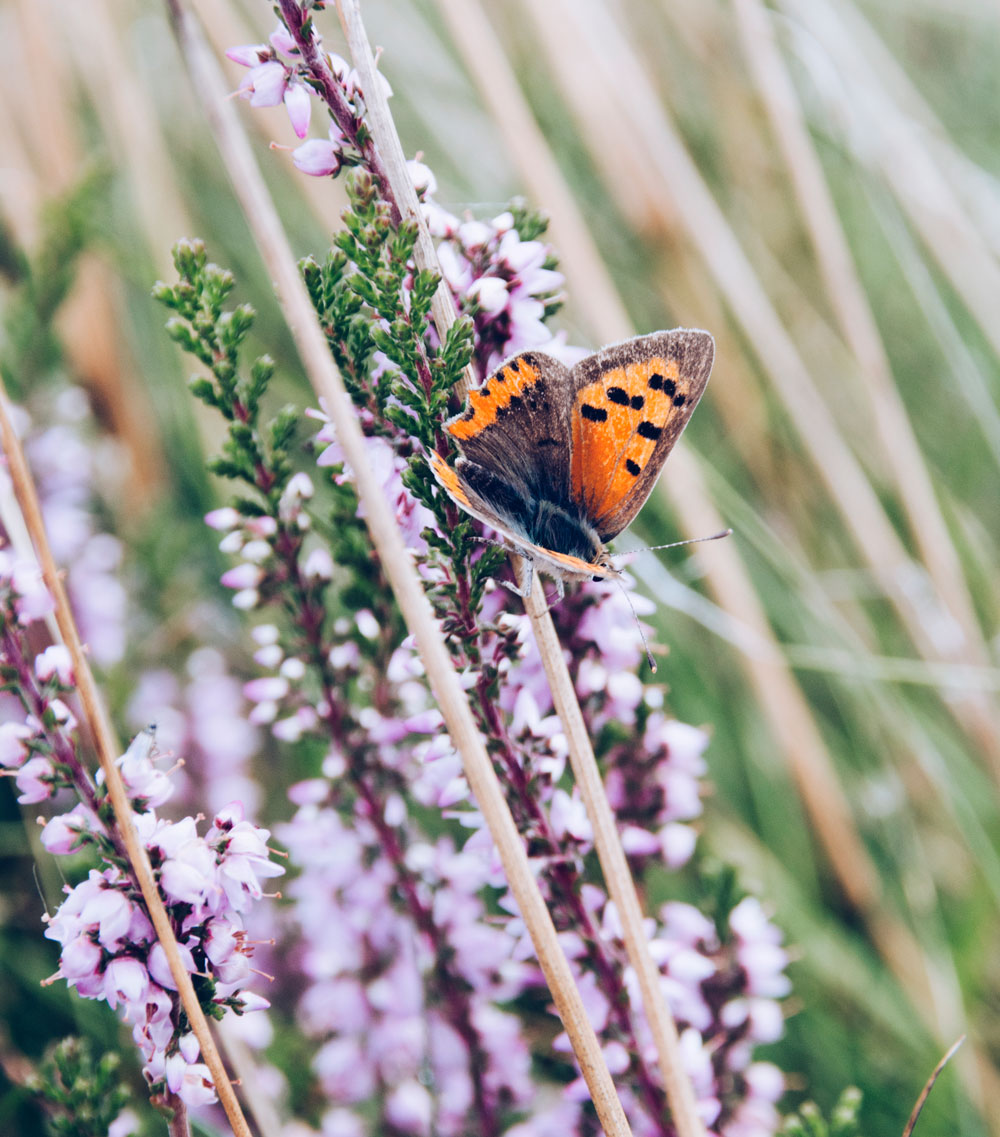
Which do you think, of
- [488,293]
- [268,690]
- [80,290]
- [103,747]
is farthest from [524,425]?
[80,290]

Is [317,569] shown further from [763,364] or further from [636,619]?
[763,364]

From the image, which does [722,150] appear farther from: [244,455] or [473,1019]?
[473,1019]

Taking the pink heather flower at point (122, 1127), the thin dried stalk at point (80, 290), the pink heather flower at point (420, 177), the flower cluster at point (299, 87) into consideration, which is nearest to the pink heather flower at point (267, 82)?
the flower cluster at point (299, 87)

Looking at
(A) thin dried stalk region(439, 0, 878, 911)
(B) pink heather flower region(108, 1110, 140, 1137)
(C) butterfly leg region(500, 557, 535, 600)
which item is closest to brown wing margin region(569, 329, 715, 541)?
(C) butterfly leg region(500, 557, 535, 600)

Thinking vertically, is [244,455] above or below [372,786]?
Result: above

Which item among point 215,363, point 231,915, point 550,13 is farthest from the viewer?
point 550,13

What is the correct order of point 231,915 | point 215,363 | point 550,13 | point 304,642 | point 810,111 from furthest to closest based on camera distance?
point 810,111
point 550,13
point 304,642
point 215,363
point 231,915

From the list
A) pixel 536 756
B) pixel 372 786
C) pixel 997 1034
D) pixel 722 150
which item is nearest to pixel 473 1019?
pixel 372 786

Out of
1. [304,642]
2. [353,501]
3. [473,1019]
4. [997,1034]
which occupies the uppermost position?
[353,501]

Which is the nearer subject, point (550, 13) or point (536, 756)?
point (536, 756)
